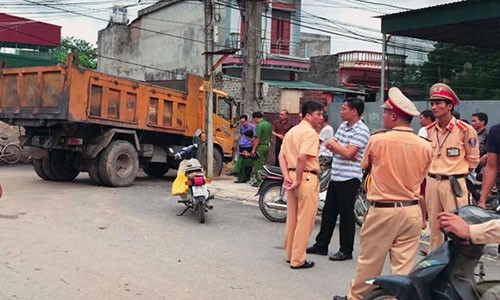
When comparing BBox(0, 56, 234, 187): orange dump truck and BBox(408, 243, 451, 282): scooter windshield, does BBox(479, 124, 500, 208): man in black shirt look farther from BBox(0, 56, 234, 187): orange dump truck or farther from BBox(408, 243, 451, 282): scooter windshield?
BBox(0, 56, 234, 187): orange dump truck

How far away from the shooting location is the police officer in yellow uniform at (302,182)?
19.5 ft

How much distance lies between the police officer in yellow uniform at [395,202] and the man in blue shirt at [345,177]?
151 centimetres

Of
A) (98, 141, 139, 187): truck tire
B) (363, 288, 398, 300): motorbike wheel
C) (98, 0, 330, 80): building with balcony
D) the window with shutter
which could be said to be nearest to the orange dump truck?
(98, 141, 139, 187): truck tire

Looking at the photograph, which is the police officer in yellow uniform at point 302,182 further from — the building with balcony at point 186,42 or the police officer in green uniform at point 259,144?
the building with balcony at point 186,42

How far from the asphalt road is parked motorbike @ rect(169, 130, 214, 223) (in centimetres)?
22

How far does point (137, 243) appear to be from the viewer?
22.7 ft

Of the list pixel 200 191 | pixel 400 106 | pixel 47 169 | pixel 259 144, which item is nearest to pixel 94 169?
pixel 47 169

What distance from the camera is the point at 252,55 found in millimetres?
14633

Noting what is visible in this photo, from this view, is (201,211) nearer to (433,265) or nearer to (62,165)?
(433,265)

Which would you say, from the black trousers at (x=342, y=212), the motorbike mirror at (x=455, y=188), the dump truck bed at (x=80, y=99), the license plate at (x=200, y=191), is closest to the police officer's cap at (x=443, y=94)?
the motorbike mirror at (x=455, y=188)

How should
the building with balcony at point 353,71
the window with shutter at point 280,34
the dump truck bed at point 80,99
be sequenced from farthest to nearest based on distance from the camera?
1. the window with shutter at point 280,34
2. the building with balcony at point 353,71
3. the dump truck bed at point 80,99

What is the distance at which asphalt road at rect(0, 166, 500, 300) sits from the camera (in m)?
5.12

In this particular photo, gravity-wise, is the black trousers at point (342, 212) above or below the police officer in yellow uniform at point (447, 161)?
below

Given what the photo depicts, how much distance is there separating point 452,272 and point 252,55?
11914mm
